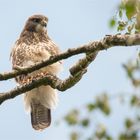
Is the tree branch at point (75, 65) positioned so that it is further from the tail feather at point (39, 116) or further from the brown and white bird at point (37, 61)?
the tail feather at point (39, 116)

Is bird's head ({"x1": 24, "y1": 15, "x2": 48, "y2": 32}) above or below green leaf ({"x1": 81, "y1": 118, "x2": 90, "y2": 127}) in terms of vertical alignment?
above

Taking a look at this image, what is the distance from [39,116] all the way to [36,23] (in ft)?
6.19

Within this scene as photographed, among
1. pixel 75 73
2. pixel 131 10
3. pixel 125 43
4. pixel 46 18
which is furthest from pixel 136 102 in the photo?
pixel 46 18

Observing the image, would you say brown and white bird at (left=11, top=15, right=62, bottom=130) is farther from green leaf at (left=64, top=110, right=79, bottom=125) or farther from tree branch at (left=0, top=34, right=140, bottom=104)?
green leaf at (left=64, top=110, right=79, bottom=125)

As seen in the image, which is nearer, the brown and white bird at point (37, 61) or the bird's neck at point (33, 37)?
the brown and white bird at point (37, 61)

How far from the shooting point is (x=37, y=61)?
817cm

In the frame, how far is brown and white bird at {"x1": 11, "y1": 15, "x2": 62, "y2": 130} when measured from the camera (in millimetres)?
8141

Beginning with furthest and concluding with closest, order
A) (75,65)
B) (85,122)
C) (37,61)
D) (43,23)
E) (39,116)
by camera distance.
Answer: (43,23) < (39,116) < (37,61) < (75,65) < (85,122)

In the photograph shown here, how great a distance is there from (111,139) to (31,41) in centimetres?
657

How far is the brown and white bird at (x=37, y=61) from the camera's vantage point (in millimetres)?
8141

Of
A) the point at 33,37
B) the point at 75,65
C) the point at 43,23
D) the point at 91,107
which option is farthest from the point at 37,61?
the point at 91,107

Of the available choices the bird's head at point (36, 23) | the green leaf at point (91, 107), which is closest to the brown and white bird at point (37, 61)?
the bird's head at point (36, 23)

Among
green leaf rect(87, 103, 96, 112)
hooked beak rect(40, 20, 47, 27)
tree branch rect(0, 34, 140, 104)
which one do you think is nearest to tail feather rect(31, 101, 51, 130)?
hooked beak rect(40, 20, 47, 27)

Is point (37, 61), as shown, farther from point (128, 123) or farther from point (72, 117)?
point (128, 123)
